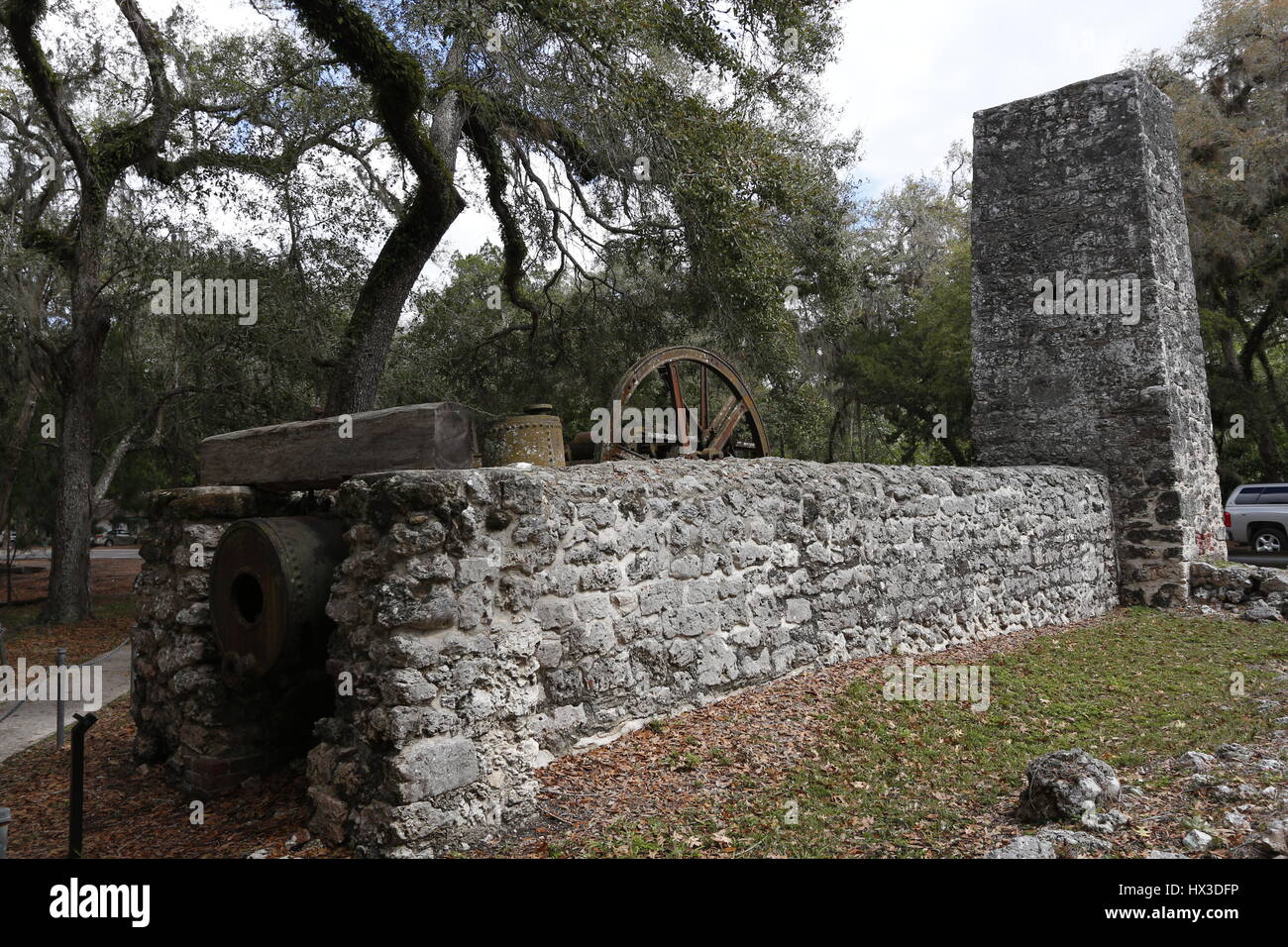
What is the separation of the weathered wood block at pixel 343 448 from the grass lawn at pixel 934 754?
174cm

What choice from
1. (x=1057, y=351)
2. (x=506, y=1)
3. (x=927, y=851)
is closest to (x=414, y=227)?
(x=506, y=1)

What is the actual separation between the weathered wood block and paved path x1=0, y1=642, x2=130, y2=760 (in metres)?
2.52

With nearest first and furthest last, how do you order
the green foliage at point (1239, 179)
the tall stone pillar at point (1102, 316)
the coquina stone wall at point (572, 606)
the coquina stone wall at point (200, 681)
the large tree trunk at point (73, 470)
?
the coquina stone wall at point (572, 606), the coquina stone wall at point (200, 681), the tall stone pillar at point (1102, 316), the large tree trunk at point (73, 470), the green foliage at point (1239, 179)

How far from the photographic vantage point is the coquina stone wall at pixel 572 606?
3.59 metres

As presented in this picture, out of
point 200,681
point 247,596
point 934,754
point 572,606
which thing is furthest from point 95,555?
point 934,754

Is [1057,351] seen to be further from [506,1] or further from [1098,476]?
[506,1]

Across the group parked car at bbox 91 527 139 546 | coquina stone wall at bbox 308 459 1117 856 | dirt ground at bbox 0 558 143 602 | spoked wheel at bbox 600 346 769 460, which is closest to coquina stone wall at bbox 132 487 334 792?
coquina stone wall at bbox 308 459 1117 856

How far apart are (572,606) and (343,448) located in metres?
1.40

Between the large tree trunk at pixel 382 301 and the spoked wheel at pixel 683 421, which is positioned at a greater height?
the large tree trunk at pixel 382 301

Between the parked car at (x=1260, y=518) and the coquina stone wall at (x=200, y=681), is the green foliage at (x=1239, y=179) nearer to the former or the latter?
the parked car at (x=1260, y=518)

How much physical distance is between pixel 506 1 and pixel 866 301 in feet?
42.9

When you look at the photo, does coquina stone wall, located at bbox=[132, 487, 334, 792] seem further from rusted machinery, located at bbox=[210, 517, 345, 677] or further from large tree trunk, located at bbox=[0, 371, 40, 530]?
large tree trunk, located at bbox=[0, 371, 40, 530]

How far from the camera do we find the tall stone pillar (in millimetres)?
9117

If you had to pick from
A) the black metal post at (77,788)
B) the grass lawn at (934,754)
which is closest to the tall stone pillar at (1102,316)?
the grass lawn at (934,754)
